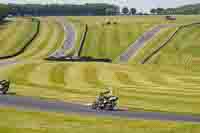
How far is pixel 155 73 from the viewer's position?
103812mm

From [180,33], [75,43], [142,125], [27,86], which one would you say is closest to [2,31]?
[75,43]

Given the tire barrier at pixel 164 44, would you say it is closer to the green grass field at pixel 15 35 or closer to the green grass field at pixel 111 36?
the green grass field at pixel 111 36

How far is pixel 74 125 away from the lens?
38.7m

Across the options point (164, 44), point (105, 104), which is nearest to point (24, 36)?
point (164, 44)

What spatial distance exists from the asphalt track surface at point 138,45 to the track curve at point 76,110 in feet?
268

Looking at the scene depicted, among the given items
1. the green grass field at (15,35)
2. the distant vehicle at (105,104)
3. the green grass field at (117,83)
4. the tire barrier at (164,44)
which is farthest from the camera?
the green grass field at (15,35)

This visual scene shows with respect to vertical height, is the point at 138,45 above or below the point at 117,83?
above

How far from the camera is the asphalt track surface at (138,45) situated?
467ft

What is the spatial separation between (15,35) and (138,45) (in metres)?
40.1

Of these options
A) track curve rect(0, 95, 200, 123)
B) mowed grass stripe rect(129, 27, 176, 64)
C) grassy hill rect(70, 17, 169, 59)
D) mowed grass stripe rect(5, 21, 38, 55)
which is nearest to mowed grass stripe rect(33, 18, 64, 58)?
mowed grass stripe rect(5, 21, 38, 55)

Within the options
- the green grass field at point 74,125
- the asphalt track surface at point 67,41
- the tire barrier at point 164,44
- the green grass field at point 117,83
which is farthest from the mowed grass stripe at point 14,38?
the green grass field at point 74,125

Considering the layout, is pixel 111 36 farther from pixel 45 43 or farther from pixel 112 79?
pixel 112 79

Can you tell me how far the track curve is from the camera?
4903cm

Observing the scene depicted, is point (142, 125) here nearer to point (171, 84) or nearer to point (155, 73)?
point (171, 84)
